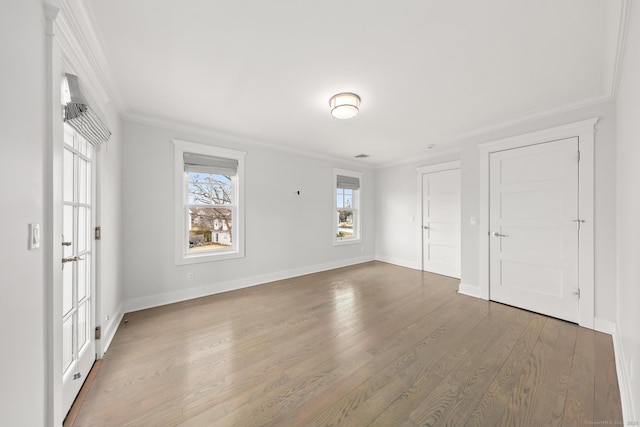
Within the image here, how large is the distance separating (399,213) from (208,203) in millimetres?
4082

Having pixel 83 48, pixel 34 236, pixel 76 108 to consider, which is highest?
pixel 83 48

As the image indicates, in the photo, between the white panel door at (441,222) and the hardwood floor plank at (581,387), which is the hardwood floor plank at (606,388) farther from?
the white panel door at (441,222)

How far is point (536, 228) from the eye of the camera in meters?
2.93

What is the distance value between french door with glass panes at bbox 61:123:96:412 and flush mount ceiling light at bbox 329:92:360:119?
2.20m

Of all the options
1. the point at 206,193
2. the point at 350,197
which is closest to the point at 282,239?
the point at 206,193

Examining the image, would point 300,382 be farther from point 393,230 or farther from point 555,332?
point 393,230

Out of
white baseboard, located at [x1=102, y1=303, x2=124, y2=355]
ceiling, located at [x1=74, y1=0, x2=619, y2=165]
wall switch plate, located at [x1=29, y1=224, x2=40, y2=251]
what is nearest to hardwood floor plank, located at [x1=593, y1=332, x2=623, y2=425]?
ceiling, located at [x1=74, y1=0, x2=619, y2=165]

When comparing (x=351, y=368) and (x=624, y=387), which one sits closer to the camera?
(x=624, y=387)

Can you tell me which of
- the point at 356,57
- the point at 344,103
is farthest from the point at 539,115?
the point at 356,57

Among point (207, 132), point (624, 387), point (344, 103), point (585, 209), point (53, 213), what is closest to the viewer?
point (53, 213)

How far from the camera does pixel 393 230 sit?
18.5 ft

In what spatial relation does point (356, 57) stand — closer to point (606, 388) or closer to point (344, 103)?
point (344, 103)

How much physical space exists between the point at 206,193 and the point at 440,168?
4.38m

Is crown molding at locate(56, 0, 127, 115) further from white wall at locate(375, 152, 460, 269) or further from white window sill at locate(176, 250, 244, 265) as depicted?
white wall at locate(375, 152, 460, 269)
